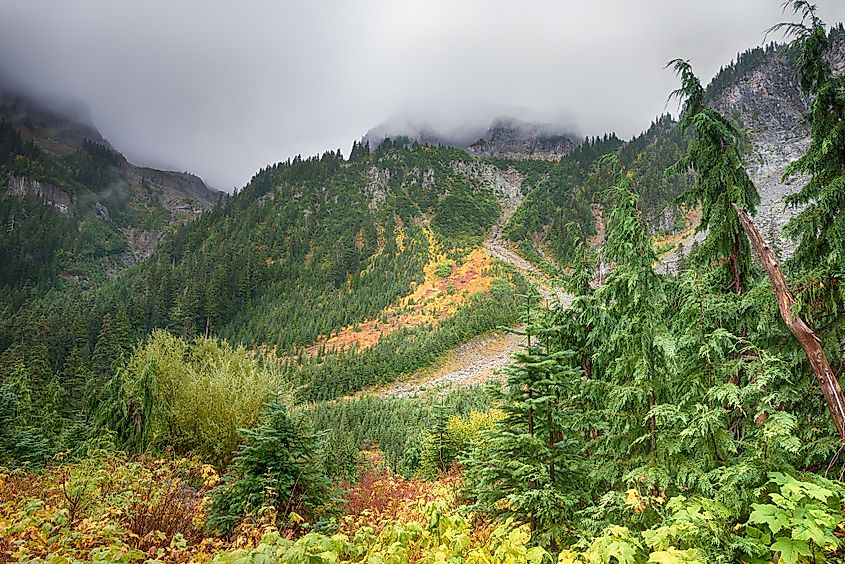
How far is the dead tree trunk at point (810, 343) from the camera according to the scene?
480 centimetres

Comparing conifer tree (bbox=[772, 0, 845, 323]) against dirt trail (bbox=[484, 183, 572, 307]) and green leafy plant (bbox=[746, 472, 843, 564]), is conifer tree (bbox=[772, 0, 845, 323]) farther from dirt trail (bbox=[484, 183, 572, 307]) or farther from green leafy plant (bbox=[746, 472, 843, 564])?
dirt trail (bbox=[484, 183, 572, 307])

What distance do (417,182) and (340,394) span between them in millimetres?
76866

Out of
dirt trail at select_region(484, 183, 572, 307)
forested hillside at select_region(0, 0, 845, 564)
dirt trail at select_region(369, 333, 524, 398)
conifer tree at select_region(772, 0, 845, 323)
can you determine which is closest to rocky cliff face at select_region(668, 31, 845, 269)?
dirt trail at select_region(484, 183, 572, 307)

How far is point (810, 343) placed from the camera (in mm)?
5051

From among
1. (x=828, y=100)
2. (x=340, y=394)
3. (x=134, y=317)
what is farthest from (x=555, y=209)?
(x=828, y=100)

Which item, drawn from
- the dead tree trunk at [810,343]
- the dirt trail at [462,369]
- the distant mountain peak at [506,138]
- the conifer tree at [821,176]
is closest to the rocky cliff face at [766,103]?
the distant mountain peak at [506,138]

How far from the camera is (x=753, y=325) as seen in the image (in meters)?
5.67

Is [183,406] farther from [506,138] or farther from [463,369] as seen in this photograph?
[506,138]

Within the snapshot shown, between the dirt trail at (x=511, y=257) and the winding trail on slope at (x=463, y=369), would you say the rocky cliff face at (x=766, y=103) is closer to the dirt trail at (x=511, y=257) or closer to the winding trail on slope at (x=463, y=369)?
the dirt trail at (x=511, y=257)

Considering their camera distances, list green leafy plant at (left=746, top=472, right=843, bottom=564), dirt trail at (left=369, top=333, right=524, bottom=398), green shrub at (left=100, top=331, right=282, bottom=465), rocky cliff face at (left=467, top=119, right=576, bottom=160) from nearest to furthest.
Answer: green leafy plant at (left=746, top=472, right=843, bottom=564) < green shrub at (left=100, top=331, right=282, bottom=465) < dirt trail at (left=369, top=333, right=524, bottom=398) < rocky cliff face at (left=467, top=119, right=576, bottom=160)

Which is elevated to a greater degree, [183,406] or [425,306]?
[425,306]

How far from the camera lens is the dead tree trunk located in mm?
4797

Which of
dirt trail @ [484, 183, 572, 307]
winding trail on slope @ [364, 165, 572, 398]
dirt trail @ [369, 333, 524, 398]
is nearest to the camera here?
winding trail on slope @ [364, 165, 572, 398]

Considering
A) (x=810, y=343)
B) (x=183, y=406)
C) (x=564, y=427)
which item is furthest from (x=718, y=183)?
(x=183, y=406)
